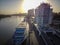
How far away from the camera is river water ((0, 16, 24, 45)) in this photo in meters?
2.03

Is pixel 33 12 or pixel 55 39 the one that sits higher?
pixel 33 12

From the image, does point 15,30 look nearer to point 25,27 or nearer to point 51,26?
point 25,27

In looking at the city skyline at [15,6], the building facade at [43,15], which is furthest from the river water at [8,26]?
the building facade at [43,15]

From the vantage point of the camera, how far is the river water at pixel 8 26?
2.03 metres

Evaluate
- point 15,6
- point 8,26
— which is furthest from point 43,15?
point 8,26

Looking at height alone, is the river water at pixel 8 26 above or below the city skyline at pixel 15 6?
below

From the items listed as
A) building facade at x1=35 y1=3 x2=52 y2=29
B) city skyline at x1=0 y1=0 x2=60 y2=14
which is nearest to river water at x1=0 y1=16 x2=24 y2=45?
city skyline at x1=0 y1=0 x2=60 y2=14

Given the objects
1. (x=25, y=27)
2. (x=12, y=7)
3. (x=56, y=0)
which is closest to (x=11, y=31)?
(x=25, y=27)

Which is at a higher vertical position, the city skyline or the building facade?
the city skyline

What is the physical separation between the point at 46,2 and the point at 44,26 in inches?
14.5

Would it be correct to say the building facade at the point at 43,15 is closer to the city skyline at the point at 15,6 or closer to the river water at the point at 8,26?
the city skyline at the point at 15,6

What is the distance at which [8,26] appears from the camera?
6.67 ft

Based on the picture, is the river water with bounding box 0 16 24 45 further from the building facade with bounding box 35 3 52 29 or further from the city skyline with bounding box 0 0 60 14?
the building facade with bounding box 35 3 52 29

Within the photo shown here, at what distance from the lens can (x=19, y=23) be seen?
6.73ft
